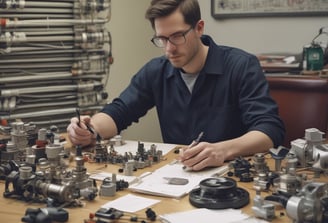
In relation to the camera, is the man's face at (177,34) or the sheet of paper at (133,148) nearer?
the sheet of paper at (133,148)

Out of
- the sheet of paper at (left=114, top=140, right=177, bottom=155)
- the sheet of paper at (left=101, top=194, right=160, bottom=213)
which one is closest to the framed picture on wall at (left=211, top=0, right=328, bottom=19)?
the sheet of paper at (left=114, top=140, right=177, bottom=155)

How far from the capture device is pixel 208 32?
3.89m

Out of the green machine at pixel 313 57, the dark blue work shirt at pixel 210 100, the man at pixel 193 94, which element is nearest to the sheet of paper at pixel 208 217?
the man at pixel 193 94

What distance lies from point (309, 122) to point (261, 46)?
1176mm

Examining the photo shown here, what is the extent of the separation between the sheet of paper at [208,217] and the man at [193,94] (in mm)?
619

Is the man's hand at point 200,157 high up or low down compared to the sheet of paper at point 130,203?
up

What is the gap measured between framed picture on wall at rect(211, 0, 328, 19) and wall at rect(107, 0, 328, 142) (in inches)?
1.6

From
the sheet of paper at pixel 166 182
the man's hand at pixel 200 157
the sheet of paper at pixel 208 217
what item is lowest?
the sheet of paper at pixel 208 217

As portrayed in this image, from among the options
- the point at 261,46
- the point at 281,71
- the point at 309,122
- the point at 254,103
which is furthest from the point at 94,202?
the point at 261,46

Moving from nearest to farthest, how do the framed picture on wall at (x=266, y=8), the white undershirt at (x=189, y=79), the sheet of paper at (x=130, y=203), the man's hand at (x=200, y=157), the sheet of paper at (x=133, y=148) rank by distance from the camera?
the sheet of paper at (x=130, y=203) → the man's hand at (x=200, y=157) → the sheet of paper at (x=133, y=148) → the white undershirt at (x=189, y=79) → the framed picture on wall at (x=266, y=8)

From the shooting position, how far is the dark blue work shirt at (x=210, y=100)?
2268 mm

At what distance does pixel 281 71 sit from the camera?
318 centimetres

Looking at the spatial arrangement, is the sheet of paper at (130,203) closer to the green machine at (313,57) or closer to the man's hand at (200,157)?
the man's hand at (200,157)

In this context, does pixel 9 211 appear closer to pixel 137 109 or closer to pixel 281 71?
pixel 137 109
